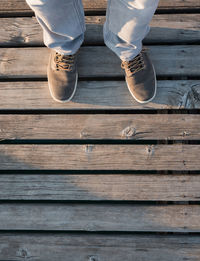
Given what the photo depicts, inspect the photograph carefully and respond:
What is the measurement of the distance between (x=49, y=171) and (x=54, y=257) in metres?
0.51

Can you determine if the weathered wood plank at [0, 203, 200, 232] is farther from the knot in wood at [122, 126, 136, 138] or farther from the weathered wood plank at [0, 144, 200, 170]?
the knot in wood at [122, 126, 136, 138]

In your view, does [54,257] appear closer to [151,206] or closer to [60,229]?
[60,229]

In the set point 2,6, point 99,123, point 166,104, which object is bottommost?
point 99,123

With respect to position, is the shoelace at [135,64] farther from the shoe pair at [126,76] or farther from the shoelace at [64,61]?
the shoelace at [64,61]

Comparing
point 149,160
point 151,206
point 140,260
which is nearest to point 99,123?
point 149,160

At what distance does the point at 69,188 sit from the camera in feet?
4.54

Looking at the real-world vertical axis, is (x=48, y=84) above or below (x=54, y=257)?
above

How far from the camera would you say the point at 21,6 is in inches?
58.8

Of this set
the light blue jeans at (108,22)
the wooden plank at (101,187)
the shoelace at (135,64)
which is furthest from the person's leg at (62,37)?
the wooden plank at (101,187)

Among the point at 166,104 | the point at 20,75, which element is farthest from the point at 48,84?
the point at 166,104

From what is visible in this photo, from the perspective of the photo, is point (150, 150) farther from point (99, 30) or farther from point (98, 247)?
point (99, 30)

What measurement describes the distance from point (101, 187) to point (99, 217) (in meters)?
0.18

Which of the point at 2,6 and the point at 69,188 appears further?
the point at 2,6

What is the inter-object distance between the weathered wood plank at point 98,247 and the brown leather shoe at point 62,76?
83cm
